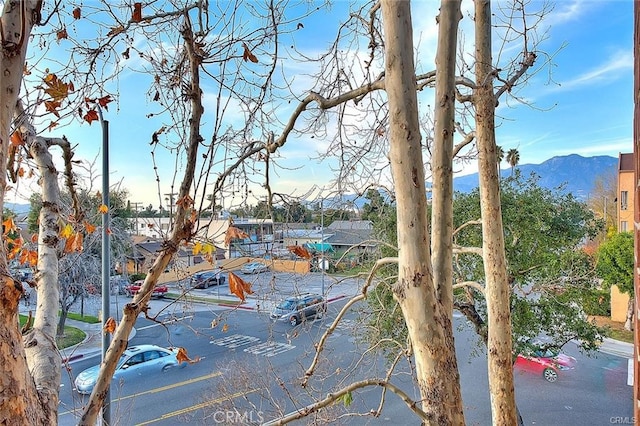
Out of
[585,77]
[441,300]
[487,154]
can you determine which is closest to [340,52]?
[487,154]

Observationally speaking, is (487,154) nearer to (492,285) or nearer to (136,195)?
(492,285)

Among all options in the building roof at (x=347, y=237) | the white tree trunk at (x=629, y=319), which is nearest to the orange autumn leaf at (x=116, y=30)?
the building roof at (x=347, y=237)

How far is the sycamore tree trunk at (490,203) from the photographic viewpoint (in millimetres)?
2322

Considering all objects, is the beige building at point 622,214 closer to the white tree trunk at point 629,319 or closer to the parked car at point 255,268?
the white tree trunk at point 629,319

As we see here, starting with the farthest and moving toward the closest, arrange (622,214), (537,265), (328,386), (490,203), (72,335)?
1. (622,214)
2. (72,335)
3. (328,386)
4. (537,265)
5. (490,203)

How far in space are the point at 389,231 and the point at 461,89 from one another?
2001 millimetres

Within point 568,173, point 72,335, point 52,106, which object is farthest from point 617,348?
point 72,335

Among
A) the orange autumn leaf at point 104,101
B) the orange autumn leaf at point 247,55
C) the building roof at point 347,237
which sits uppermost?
the orange autumn leaf at point 247,55

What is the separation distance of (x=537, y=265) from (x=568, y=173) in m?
3.21

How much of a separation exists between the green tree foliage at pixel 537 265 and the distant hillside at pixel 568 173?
0.98ft

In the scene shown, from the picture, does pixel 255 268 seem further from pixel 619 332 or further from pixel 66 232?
pixel 619 332

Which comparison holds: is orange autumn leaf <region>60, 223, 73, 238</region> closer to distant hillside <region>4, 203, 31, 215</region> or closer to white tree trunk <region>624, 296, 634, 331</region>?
distant hillside <region>4, 203, 31, 215</region>

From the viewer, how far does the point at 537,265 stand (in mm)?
4805
